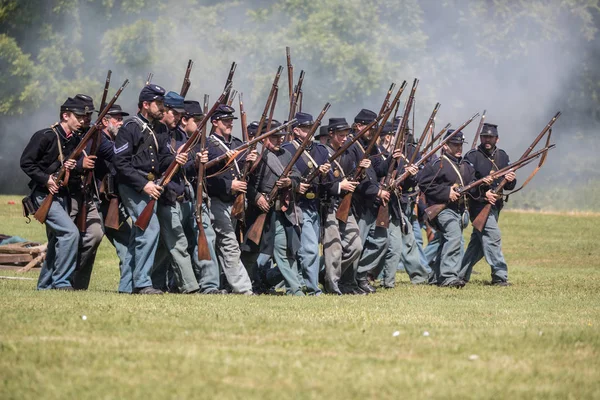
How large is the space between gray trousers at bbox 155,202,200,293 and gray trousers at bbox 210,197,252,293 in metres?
0.55

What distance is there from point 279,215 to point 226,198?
65 centimetres

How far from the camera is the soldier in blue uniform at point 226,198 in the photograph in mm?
11984

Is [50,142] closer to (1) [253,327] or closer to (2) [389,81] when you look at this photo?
(1) [253,327]

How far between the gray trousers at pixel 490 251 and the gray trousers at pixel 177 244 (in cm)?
494

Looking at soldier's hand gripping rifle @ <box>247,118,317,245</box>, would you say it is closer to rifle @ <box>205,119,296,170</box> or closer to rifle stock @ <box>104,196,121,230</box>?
rifle @ <box>205,119,296,170</box>

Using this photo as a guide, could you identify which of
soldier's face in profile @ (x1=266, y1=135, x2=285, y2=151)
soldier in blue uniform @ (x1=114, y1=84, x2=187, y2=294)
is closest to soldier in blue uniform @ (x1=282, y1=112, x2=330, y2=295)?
soldier's face in profile @ (x1=266, y1=135, x2=285, y2=151)

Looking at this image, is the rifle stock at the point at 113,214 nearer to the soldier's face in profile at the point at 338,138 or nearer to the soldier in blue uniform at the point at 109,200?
the soldier in blue uniform at the point at 109,200

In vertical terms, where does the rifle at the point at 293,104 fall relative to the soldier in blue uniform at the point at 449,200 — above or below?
above

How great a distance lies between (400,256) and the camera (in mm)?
14453

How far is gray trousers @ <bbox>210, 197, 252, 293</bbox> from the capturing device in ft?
39.6

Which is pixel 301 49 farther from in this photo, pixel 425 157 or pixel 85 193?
pixel 85 193

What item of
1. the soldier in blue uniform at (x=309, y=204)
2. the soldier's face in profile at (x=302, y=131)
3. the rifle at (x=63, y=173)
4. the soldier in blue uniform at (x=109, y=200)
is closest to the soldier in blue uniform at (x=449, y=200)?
the soldier in blue uniform at (x=309, y=204)

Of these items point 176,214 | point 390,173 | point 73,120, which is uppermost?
point 73,120

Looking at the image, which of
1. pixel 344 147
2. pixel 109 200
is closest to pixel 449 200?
pixel 344 147
